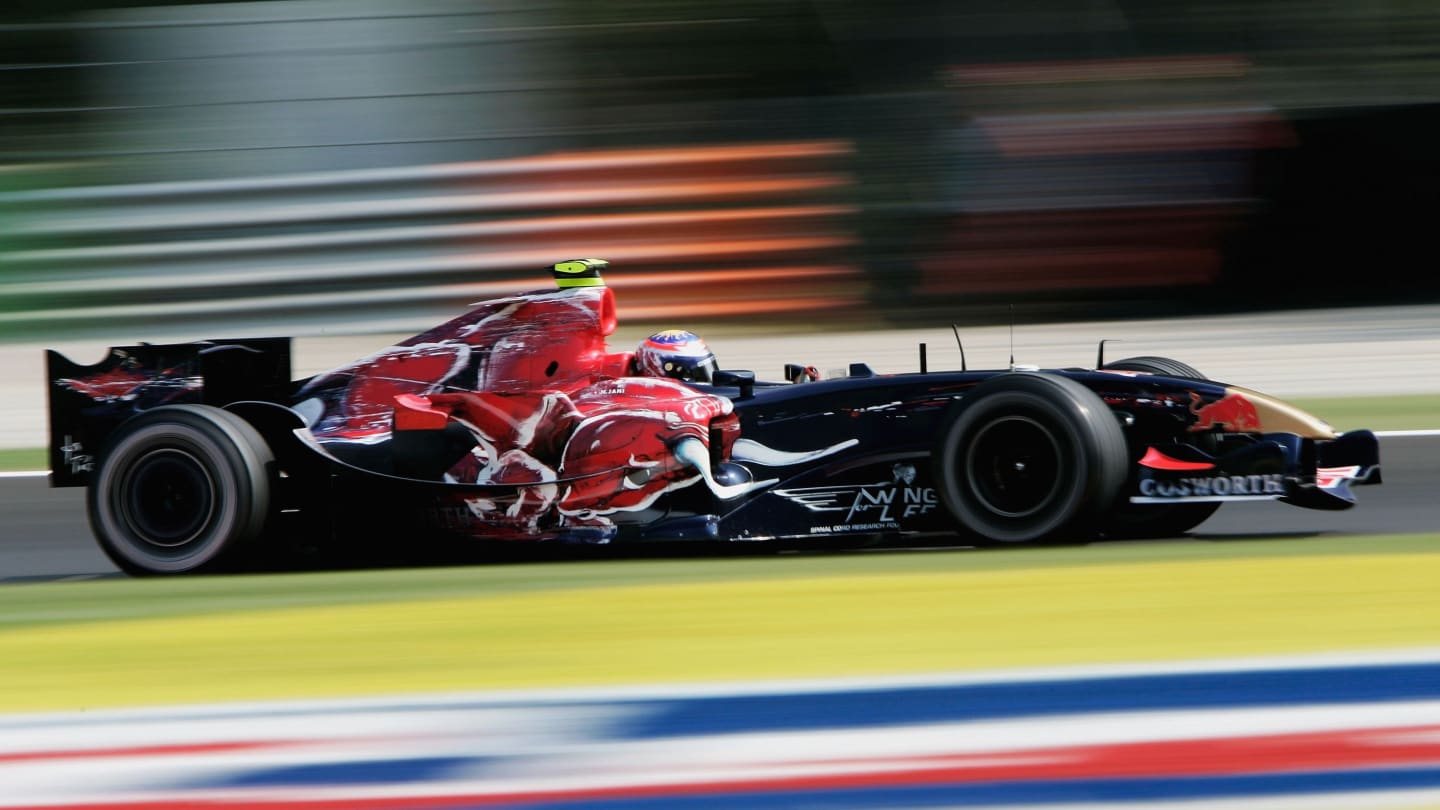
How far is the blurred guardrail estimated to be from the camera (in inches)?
501

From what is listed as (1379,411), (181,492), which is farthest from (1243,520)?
(181,492)

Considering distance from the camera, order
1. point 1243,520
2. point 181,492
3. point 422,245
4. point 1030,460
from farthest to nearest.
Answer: point 422,245
point 1243,520
point 181,492
point 1030,460

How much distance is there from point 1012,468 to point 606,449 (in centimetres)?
134

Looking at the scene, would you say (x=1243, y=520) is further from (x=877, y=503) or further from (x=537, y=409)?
(x=537, y=409)

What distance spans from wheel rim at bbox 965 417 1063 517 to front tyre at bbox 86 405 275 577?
2.41 m

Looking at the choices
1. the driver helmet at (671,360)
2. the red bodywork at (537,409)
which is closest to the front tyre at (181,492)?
the red bodywork at (537,409)

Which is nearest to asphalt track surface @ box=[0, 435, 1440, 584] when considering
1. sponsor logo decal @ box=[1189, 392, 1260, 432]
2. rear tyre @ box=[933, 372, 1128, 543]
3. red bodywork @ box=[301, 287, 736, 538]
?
sponsor logo decal @ box=[1189, 392, 1260, 432]

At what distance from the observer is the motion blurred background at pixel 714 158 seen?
12.8 metres

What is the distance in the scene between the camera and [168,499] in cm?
607

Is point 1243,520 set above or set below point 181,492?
below

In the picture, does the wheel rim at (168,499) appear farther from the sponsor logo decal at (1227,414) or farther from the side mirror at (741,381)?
the sponsor logo decal at (1227,414)

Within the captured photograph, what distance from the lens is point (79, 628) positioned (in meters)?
5.08

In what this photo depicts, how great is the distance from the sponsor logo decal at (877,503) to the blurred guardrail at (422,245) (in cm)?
712

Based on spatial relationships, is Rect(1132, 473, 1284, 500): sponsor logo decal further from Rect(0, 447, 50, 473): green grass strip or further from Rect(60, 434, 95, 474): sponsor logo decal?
Rect(0, 447, 50, 473): green grass strip
